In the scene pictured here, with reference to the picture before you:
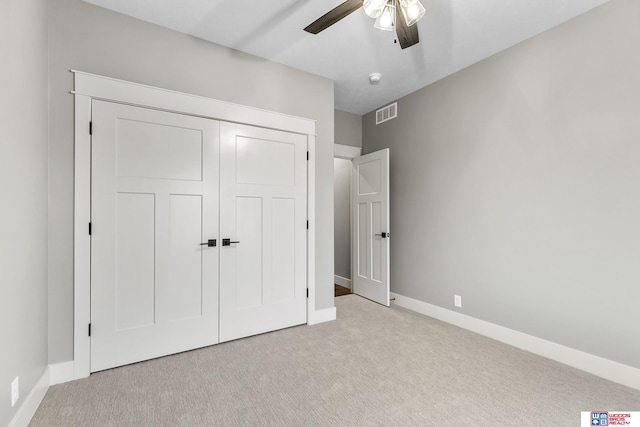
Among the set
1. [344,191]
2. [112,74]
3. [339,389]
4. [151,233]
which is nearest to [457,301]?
[339,389]

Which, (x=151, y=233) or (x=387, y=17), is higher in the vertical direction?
(x=387, y=17)

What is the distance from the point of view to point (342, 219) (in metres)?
5.05

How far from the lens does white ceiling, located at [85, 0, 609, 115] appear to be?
2205 mm

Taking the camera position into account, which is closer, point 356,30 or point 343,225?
point 356,30

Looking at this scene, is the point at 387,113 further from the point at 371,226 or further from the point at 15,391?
the point at 15,391

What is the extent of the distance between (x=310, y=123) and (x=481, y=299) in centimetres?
261

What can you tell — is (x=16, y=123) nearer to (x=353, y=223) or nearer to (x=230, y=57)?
(x=230, y=57)

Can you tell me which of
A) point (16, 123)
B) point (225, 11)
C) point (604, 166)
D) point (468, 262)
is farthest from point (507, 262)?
point (16, 123)

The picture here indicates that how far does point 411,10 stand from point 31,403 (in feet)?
10.4

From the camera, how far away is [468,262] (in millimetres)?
3109

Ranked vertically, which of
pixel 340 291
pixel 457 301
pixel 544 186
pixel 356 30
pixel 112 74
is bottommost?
pixel 340 291

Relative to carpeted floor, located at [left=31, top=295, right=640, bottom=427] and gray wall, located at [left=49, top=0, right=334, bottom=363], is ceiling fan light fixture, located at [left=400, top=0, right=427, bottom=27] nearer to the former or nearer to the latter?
gray wall, located at [left=49, top=0, right=334, bottom=363]

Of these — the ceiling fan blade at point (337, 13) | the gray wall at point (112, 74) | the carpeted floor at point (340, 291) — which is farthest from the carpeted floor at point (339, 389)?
the ceiling fan blade at point (337, 13)

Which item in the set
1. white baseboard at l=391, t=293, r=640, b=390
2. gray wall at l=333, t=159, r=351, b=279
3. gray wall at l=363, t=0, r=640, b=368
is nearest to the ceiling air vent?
gray wall at l=363, t=0, r=640, b=368
